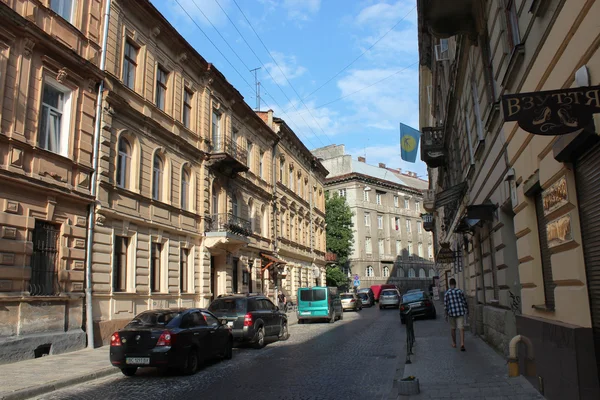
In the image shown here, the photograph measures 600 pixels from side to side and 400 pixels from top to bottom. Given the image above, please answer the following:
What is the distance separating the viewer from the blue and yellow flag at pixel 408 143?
27.0 meters

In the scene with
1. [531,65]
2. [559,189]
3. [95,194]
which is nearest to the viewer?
[559,189]

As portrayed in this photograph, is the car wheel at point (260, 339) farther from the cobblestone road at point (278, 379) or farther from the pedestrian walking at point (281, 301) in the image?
the pedestrian walking at point (281, 301)

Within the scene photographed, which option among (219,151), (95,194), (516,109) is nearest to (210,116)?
(219,151)

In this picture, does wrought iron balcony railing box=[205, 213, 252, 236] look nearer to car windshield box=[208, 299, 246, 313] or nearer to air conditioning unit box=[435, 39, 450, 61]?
car windshield box=[208, 299, 246, 313]

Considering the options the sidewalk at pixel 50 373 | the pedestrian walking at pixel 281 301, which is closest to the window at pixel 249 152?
the pedestrian walking at pixel 281 301

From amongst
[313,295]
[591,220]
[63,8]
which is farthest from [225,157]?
[591,220]

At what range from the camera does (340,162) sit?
218ft

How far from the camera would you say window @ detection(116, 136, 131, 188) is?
1764cm

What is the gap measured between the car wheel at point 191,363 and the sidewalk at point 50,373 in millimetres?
1809

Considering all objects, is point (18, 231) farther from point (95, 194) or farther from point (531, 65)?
point (531, 65)

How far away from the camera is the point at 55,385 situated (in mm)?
9438

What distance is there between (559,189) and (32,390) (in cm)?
912

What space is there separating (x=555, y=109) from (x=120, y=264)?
15710mm

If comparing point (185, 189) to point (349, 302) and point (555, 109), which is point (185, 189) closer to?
point (349, 302)
